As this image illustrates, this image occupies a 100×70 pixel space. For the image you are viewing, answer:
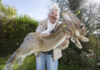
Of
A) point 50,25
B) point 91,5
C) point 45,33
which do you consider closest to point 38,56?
point 45,33

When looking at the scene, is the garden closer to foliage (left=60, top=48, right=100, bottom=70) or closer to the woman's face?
foliage (left=60, top=48, right=100, bottom=70)

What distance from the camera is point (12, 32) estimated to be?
6703mm

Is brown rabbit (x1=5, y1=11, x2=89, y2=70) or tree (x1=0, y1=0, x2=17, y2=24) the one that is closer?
brown rabbit (x1=5, y1=11, x2=89, y2=70)

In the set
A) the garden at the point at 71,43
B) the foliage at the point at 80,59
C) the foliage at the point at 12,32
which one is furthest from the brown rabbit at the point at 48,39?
the foliage at the point at 12,32

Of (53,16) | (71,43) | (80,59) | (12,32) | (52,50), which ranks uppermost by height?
(53,16)

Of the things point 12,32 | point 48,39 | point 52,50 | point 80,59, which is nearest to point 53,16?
point 48,39

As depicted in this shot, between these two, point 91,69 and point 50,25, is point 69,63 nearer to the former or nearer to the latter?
point 91,69

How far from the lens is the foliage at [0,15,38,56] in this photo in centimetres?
651

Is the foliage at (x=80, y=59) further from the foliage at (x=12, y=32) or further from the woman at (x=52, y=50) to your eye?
the foliage at (x=12, y=32)

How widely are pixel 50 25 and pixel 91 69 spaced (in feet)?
12.4

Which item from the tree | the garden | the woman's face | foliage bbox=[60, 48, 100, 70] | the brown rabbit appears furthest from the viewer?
the tree

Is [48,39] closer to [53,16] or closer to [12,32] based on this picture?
[53,16]

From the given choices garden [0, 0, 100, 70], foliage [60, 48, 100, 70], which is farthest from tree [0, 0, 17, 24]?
foliage [60, 48, 100, 70]

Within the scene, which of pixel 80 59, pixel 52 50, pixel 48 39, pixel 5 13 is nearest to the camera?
pixel 48 39
